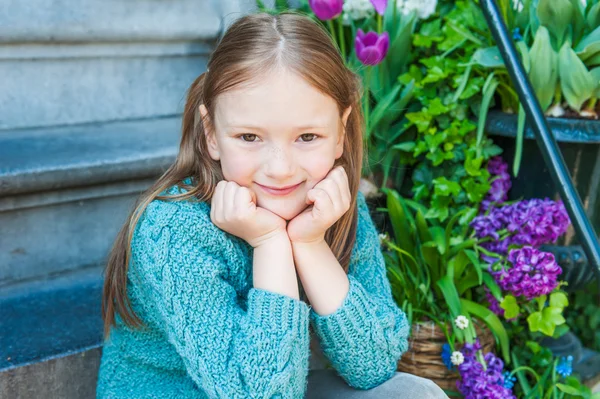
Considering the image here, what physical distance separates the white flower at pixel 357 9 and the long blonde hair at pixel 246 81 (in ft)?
2.84

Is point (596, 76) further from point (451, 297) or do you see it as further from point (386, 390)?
point (386, 390)

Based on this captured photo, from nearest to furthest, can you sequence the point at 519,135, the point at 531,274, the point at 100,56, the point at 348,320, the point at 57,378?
the point at 348,320
the point at 57,378
the point at 531,274
the point at 519,135
the point at 100,56

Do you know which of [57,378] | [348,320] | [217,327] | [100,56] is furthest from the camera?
[100,56]

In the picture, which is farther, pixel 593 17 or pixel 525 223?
pixel 593 17

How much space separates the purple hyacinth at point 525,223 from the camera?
1.78 m

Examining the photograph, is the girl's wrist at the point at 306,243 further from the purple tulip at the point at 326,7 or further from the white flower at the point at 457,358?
the purple tulip at the point at 326,7

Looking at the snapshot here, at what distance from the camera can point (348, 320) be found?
1218 millimetres

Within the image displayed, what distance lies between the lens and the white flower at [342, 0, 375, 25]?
217 centimetres

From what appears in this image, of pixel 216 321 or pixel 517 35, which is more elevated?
pixel 517 35

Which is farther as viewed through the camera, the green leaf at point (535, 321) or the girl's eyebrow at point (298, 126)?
the green leaf at point (535, 321)

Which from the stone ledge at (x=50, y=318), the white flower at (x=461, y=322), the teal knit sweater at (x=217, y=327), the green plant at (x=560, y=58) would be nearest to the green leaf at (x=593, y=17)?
the green plant at (x=560, y=58)

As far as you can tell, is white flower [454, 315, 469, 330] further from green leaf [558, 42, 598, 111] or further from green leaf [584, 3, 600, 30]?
green leaf [584, 3, 600, 30]

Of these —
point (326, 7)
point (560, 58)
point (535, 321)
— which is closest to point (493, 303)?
point (535, 321)

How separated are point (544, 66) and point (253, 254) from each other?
3.58ft
